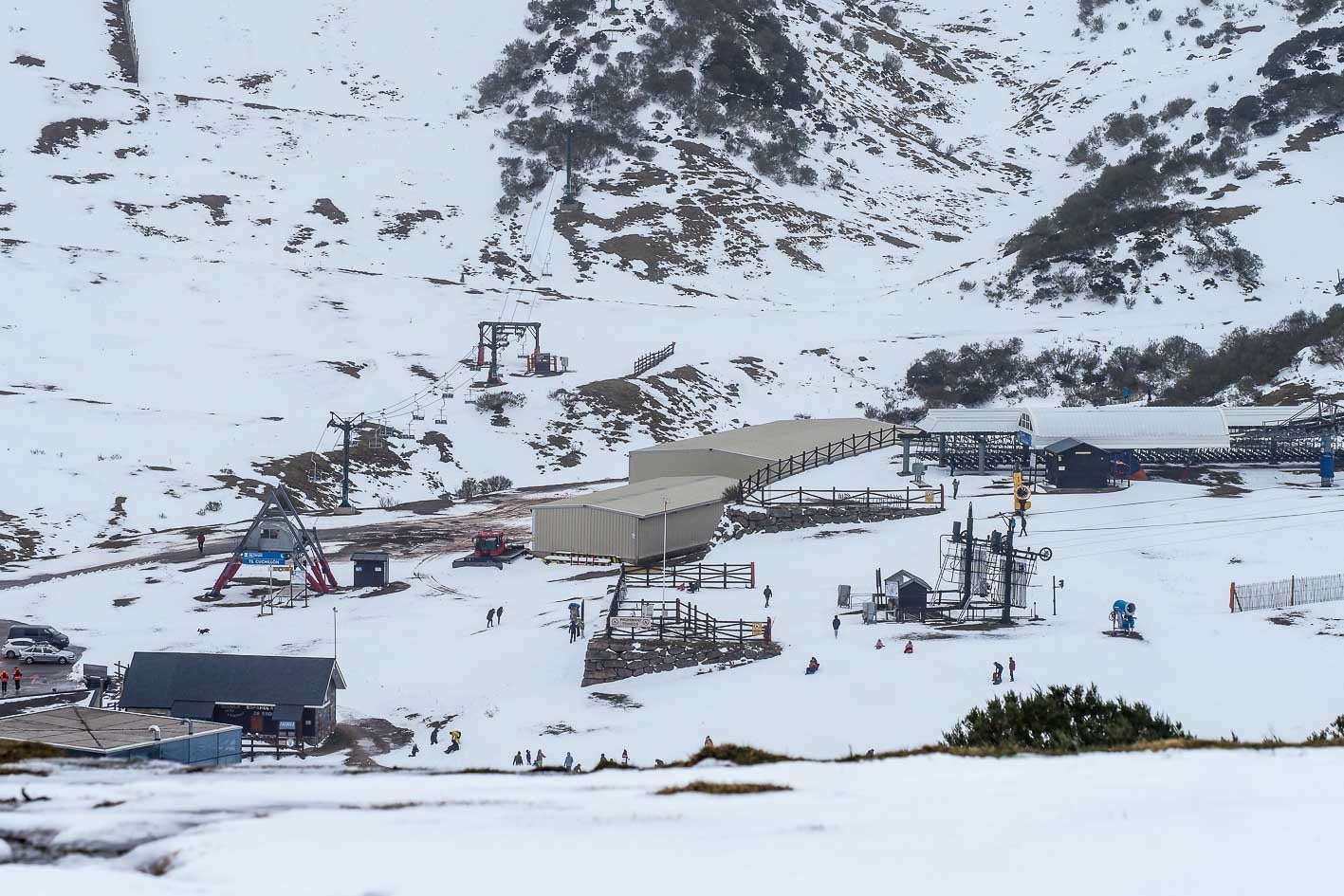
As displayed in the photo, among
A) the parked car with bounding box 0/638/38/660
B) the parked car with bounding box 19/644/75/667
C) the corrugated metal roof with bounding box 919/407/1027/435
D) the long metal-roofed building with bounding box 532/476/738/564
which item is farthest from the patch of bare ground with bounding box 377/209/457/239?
the parked car with bounding box 19/644/75/667

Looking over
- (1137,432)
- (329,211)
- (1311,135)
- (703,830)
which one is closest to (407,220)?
(329,211)

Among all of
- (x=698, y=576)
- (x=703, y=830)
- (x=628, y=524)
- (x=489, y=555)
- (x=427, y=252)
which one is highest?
(x=427, y=252)

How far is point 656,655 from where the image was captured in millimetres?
34406

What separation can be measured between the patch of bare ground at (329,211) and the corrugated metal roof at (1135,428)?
67002 mm

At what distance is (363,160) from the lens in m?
116

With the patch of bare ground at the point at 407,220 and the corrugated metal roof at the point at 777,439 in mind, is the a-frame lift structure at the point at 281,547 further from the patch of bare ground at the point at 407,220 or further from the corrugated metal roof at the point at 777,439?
the patch of bare ground at the point at 407,220

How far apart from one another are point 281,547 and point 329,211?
66.7 metres

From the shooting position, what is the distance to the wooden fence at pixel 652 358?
87.2 m

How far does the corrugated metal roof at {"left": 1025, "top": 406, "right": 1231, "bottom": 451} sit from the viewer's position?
189 feet

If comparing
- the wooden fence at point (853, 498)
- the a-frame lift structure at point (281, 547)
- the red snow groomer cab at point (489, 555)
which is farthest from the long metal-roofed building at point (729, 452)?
the a-frame lift structure at point (281, 547)

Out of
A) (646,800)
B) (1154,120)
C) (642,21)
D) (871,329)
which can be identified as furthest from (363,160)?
(646,800)

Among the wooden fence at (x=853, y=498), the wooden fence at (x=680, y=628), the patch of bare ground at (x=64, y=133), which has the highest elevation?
the patch of bare ground at (x=64, y=133)

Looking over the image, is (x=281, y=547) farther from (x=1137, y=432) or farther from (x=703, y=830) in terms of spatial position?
(x=1137, y=432)

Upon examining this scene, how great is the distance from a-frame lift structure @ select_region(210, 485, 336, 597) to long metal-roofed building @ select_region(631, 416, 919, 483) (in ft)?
64.2
